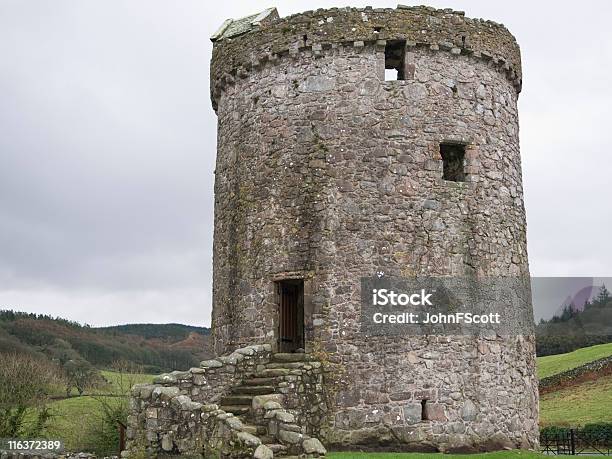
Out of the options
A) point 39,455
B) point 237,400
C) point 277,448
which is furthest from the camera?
point 39,455

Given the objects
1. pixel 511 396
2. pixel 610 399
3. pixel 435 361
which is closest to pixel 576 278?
pixel 511 396

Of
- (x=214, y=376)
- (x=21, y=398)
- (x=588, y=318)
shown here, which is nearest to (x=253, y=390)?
(x=214, y=376)

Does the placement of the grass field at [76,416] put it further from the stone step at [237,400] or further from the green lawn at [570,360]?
the green lawn at [570,360]

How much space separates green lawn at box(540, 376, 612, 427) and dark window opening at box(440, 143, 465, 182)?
1551 centimetres

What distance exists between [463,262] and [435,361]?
2.12 m

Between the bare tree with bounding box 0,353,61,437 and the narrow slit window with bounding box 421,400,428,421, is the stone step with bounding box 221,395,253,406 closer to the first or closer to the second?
the narrow slit window with bounding box 421,400,428,421

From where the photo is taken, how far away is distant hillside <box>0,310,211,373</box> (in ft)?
148

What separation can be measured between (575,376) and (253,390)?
2880 cm

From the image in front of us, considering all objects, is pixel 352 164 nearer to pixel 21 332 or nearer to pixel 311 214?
pixel 311 214

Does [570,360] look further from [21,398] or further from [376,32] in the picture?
[376,32]

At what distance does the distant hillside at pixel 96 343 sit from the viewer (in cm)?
4512

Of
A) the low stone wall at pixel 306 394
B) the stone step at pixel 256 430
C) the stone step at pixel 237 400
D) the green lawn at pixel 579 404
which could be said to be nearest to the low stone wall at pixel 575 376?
the green lawn at pixel 579 404

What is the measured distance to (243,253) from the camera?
653 inches

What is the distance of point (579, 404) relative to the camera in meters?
33.3
